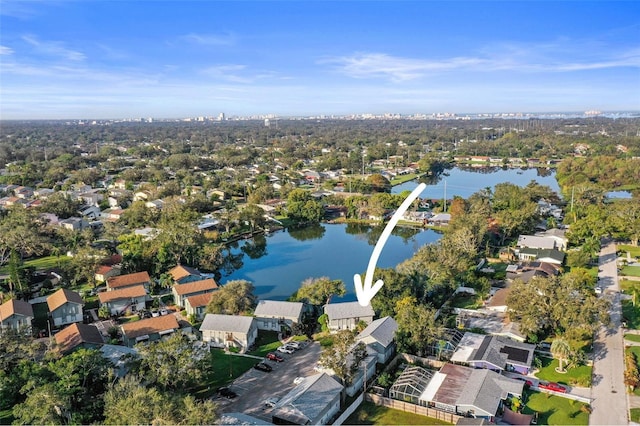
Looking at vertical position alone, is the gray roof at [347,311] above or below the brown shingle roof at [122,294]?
below

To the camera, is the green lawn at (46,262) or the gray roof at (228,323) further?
the green lawn at (46,262)

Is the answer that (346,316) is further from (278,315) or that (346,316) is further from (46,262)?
(46,262)

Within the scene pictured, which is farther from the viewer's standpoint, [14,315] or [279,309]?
[279,309]

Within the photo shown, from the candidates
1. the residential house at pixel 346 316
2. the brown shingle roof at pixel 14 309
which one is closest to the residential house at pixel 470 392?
the residential house at pixel 346 316

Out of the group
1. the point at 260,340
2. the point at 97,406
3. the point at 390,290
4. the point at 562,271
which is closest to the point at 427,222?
the point at 562,271

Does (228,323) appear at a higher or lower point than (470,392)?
higher

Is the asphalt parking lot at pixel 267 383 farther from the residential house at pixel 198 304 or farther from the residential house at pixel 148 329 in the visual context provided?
the residential house at pixel 198 304

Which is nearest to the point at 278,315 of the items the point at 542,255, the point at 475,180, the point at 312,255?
the point at 312,255
